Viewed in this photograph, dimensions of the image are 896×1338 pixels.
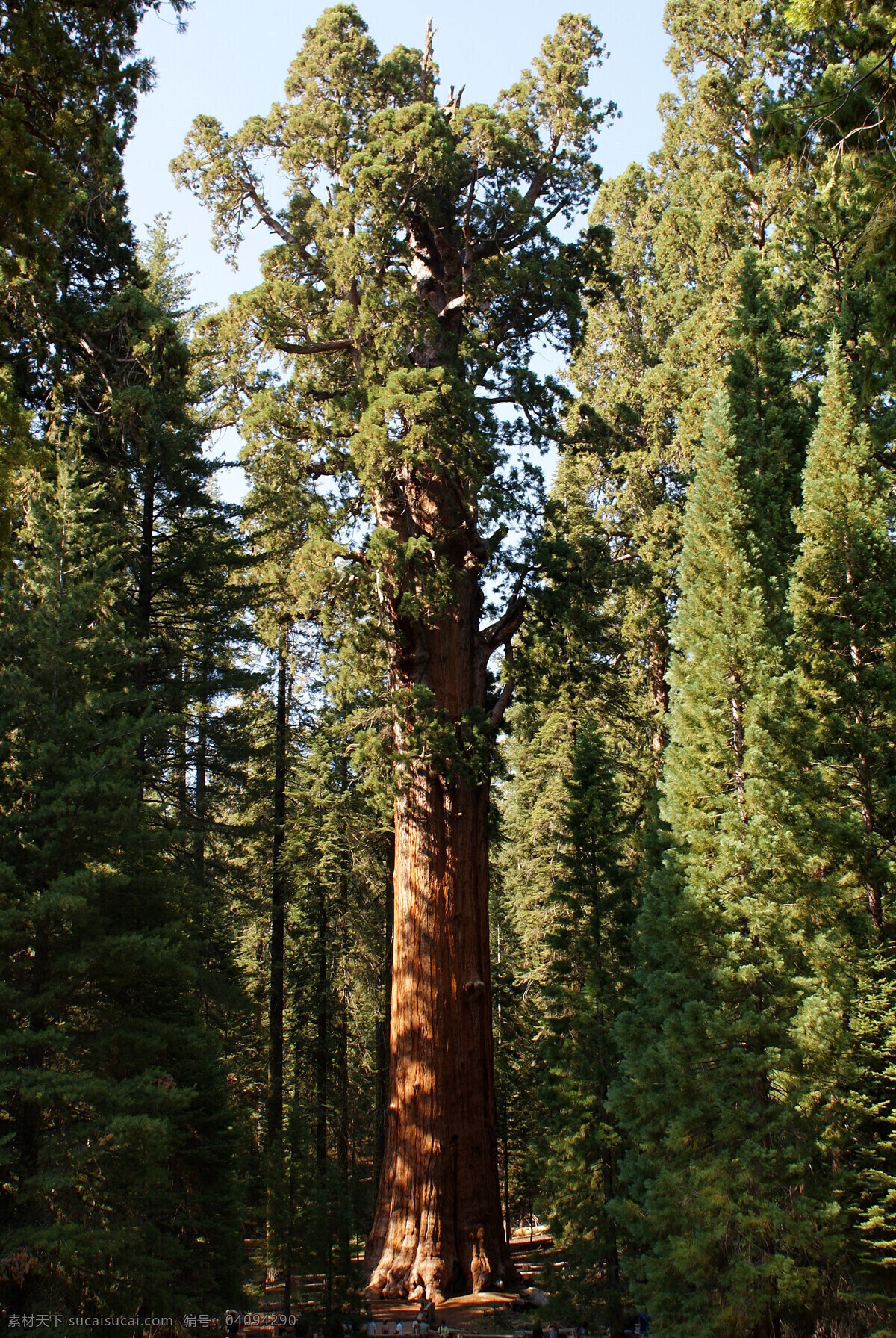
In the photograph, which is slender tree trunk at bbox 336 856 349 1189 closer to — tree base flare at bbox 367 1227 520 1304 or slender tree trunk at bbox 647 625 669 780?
slender tree trunk at bbox 647 625 669 780

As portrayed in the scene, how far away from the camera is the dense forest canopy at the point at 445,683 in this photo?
816 cm

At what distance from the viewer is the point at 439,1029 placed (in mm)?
11156

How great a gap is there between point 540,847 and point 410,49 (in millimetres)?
14737

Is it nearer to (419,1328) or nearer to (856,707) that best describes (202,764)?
(419,1328)

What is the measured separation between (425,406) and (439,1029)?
269 inches

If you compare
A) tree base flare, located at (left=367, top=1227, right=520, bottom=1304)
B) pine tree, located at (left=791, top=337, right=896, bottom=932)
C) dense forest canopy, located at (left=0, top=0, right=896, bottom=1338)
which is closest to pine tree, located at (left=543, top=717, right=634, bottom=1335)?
dense forest canopy, located at (left=0, top=0, right=896, bottom=1338)

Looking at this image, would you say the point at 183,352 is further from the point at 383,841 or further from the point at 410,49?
the point at 383,841

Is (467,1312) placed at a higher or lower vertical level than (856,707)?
lower

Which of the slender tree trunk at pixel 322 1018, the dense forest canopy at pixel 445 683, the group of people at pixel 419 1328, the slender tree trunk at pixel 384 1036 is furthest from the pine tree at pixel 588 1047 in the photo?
the slender tree trunk at pixel 322 1018

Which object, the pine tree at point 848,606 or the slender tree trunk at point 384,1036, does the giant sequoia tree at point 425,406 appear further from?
the slender tree trunk at point 384,1036

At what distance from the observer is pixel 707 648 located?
10477mm

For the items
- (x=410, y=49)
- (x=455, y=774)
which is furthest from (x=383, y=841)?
(x=410, y=49)

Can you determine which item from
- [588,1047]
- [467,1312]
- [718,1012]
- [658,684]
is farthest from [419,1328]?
[658,684]

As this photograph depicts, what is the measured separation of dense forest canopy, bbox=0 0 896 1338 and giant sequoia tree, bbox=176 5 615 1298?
6 centimetres
